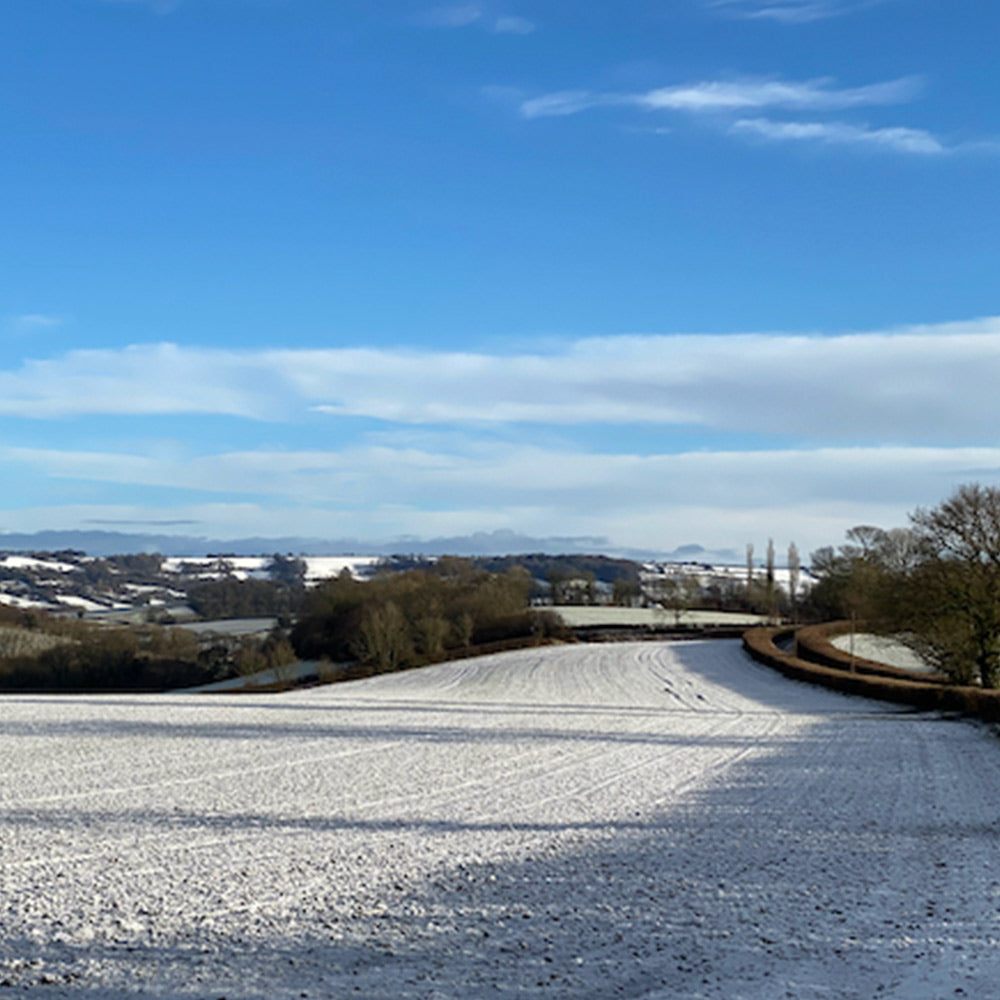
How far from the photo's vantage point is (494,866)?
1330cm

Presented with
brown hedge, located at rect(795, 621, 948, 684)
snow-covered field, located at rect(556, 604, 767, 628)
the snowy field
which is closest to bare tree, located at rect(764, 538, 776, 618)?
snow-covered field, located at rect(556, 604, 767, 628)

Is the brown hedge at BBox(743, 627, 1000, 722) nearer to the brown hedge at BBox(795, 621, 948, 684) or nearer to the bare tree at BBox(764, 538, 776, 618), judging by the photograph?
the brown hedge at BBox(795, 621, 948, 684)

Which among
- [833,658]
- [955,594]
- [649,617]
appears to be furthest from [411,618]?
[955,594]

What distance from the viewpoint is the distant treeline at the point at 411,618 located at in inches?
3009

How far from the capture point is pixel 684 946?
9.76 m

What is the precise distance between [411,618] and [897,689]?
1872 inches

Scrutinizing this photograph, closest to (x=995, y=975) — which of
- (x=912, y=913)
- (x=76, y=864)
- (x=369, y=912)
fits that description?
(x=912, y=913)

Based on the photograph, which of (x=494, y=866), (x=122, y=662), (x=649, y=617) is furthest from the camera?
(x=649, y=617)

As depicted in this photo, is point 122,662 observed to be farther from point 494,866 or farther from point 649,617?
point 494,866

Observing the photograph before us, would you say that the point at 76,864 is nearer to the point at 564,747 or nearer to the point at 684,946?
the point at 684,946

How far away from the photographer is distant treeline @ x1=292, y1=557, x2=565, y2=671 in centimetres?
7644

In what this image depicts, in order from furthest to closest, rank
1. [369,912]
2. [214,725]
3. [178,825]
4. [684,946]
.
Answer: [214,725] < [178,825] < [369,912] < [684,946]

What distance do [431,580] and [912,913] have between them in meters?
88.6

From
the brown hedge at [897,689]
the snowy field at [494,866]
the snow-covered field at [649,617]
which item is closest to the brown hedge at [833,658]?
the brown hedge at [897,689]
